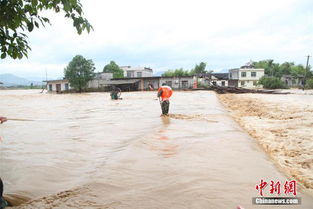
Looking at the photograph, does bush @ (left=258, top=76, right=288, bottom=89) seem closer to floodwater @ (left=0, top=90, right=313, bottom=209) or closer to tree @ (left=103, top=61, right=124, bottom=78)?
tree @ (left=103, top=61, right=124, bottom=78)

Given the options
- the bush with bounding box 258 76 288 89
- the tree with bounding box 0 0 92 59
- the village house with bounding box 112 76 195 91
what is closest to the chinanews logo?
the tree with bounding box 0 0 92 59

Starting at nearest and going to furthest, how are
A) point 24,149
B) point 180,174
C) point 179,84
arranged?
point 180,174 → point 24,149 → point 179,84

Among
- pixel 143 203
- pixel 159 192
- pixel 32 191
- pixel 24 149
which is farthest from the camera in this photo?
pixel 24 149

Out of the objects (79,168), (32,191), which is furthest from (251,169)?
(32,191)

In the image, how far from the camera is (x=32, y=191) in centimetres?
325

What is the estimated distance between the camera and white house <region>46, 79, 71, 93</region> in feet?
181

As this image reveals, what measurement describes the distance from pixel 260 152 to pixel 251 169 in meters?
1.17

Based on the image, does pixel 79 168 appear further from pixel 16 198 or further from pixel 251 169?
pixel 251 169

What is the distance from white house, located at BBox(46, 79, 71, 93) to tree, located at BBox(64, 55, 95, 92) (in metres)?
7.24

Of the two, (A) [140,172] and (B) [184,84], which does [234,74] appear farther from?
(A) [140,172]

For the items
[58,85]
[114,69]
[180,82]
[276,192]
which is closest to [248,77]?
[180,82]

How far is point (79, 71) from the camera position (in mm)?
48062

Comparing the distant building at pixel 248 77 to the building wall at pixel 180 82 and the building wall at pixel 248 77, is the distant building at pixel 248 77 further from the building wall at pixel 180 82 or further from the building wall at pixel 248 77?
the building wall at pixel 180 82

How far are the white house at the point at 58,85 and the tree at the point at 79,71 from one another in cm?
724
